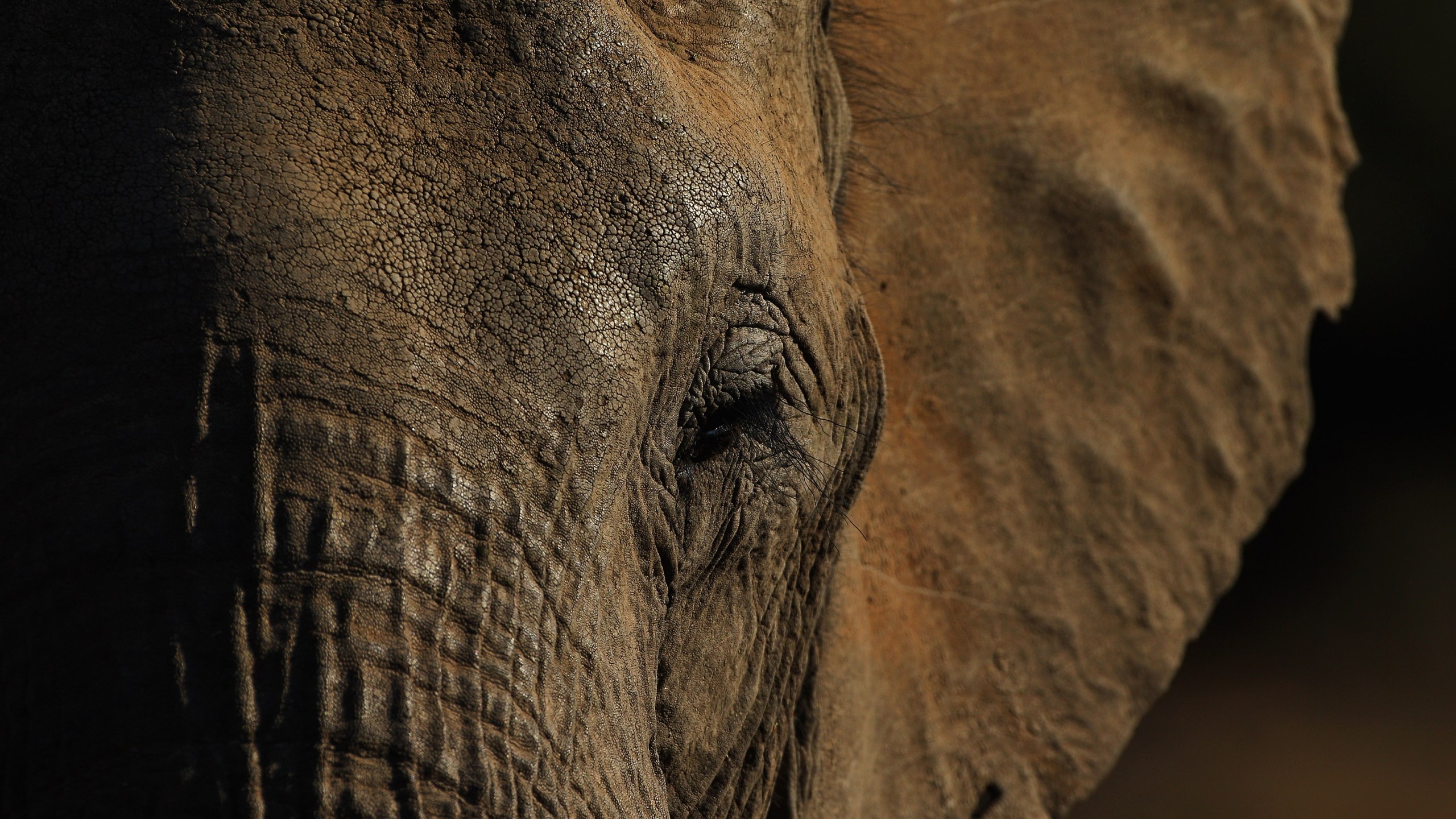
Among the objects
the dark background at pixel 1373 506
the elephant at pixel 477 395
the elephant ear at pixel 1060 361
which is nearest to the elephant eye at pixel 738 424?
the elephant at pixel 477 395

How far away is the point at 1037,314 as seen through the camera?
5.86 feet

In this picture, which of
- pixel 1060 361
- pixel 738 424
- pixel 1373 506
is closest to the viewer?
pixel 738 424

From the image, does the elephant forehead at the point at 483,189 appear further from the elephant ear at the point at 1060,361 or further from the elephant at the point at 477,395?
the elephant ear at the point at 1060,361

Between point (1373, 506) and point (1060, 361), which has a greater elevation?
point (1060, 361)

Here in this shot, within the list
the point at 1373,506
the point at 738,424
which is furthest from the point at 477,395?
the point at 1373,506

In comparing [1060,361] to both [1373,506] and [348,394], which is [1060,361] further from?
[1373,506]

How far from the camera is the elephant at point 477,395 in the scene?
2.83ft

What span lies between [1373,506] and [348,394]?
4.48 meters

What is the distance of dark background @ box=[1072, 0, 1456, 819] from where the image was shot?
4.53m

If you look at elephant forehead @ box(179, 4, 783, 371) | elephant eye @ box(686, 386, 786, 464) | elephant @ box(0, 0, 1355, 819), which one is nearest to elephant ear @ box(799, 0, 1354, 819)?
elephant @ box(0, 0, 1355, 819)

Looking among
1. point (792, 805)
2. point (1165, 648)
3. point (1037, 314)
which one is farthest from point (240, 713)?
point (1165, 648)

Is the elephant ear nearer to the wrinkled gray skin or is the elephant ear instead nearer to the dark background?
the wrinkled gray skin

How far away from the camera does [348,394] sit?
903 millimetres

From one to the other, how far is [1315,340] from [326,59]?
13.6ft
